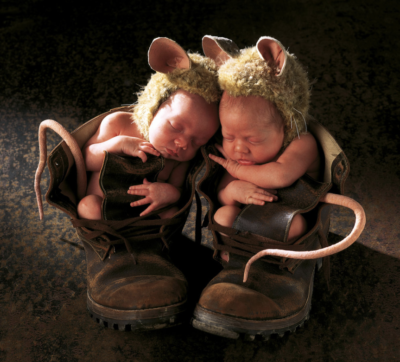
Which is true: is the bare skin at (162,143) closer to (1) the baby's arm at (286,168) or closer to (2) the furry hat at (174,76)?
(2) the furry hat at (174,76)

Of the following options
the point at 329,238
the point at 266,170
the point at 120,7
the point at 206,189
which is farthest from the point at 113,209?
the point at 120,7

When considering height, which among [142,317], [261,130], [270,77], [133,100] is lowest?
[142,317]

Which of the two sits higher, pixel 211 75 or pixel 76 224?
pixel 211 75

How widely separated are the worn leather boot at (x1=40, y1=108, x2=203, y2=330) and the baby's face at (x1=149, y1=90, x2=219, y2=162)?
64mm

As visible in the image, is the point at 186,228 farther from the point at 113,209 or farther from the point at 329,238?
the point at 329,238

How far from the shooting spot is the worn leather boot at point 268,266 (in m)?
0.84

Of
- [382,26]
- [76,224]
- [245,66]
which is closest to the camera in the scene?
[245,66]

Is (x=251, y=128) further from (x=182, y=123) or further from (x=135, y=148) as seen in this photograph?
(x=135, y=148)

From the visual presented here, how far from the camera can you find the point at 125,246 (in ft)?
3.19

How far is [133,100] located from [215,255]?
71cm

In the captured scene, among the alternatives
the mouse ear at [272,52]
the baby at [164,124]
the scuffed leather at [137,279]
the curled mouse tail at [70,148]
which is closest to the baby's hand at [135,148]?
the baby at [164,124]

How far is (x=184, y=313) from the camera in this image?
89 cm

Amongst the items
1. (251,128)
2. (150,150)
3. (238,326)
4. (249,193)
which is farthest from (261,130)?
(238,326)

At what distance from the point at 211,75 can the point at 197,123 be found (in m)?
0.11
